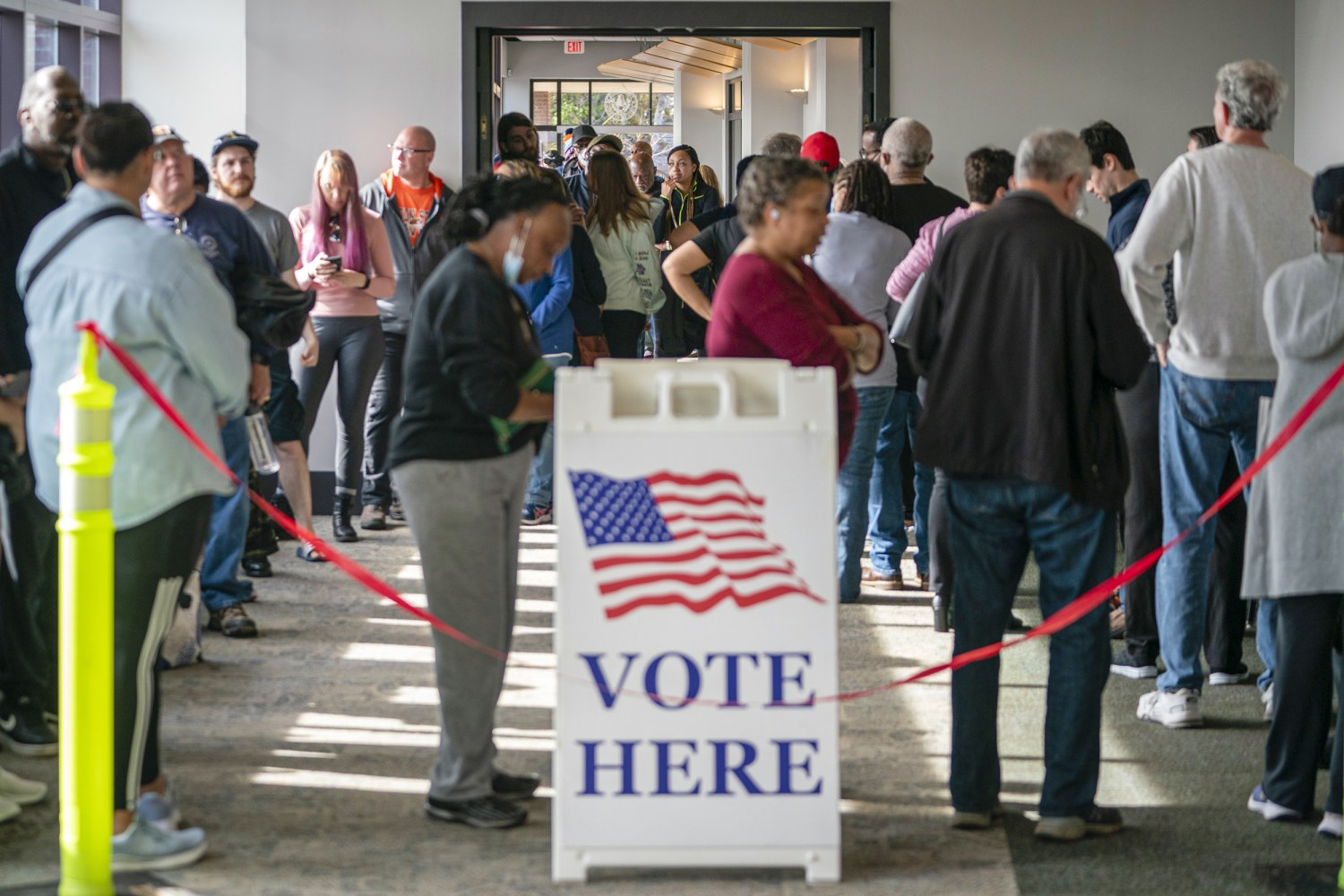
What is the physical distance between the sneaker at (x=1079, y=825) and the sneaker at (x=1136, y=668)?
60.0 inches

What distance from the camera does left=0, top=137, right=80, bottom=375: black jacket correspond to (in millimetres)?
4281

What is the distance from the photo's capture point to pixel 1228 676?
5.14 m

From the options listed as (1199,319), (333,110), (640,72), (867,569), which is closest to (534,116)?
(640,72)

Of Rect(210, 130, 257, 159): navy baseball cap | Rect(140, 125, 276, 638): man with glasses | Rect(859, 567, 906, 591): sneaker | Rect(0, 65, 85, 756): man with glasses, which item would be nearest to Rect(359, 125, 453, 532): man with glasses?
Rect(210, 130, 257, 159): navy baseball cap

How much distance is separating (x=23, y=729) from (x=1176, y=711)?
3.20 m

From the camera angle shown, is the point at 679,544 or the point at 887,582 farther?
the point at 887,582

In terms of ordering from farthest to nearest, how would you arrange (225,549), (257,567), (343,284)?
(343,284), (257,567), (225,549)

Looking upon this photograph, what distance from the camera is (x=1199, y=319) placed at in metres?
4.46

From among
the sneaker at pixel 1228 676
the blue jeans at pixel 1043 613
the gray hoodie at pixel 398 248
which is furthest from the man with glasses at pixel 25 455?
the sneaker at pixel 1228 676

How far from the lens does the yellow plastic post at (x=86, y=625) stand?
3.03m

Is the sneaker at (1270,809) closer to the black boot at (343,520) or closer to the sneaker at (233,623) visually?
the sneaker at (233,623)

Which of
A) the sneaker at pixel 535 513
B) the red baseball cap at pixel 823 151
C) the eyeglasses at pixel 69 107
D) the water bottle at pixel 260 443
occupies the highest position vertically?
the red baseball cap at pixel 823 151

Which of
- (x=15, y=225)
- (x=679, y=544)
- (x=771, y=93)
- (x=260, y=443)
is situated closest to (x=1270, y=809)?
(x=679, y=544)

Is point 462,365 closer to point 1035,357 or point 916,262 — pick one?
point 1035,357
